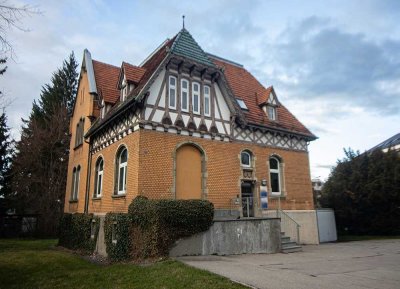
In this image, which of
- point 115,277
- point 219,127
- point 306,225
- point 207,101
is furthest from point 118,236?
point 306,225

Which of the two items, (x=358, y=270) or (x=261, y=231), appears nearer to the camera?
(x=358, y=270)

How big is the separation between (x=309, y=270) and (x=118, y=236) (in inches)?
Answer: 302

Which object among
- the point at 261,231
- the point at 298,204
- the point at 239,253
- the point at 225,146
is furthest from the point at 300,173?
the point at 239,253

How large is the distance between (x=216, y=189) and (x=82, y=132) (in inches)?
432

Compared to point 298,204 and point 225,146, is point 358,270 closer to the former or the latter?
point 225,146

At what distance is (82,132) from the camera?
2161cm

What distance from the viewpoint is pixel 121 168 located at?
52.2 feet

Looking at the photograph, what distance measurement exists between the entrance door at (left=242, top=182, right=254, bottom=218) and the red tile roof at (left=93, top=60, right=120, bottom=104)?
354 inches

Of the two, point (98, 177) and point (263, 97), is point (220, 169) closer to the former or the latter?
point (263, 97)

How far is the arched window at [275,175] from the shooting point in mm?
19084

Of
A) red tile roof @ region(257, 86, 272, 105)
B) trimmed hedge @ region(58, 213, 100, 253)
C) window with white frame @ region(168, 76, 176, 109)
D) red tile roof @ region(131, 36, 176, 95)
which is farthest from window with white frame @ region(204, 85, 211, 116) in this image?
trimmed hedge @ region(58, 213, 100, 253)

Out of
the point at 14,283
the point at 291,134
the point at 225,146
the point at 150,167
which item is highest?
the point at 291,134

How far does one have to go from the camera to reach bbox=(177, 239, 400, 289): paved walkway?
7.86 metres

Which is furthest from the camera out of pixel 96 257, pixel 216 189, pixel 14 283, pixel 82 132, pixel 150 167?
pixel 82 132
